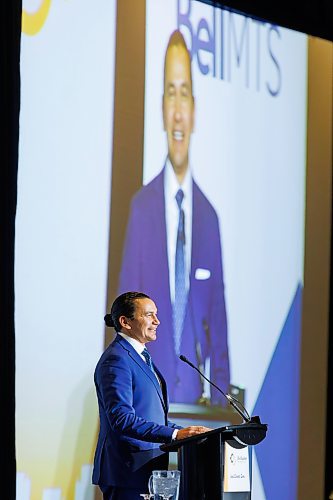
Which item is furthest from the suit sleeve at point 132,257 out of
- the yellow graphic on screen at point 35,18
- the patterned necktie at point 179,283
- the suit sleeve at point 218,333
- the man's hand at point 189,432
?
the man's hand at point 189,432

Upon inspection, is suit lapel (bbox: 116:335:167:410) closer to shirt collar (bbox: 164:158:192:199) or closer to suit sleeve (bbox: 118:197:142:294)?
suit sleeve (bbox: 118:197:142:294)

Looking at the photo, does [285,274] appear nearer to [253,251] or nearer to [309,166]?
[253,251]

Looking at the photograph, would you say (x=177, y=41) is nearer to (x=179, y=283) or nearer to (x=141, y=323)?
(x=179, y=283)

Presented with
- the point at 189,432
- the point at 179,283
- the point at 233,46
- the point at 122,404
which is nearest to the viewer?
the point at 189,432

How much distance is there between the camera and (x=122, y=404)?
12.0 ft

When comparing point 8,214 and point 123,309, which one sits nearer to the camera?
point 123,309

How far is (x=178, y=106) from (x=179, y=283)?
0.87m

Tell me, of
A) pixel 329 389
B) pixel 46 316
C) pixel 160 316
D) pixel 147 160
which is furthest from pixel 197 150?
pixel 329 389

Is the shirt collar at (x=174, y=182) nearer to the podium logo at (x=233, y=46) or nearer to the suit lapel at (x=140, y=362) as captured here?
the podium logo at (x=233, y=46)

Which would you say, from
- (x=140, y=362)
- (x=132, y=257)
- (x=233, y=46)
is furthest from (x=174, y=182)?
(x=140, y=362)

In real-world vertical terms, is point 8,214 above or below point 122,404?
above

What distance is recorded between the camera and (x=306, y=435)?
5.61m

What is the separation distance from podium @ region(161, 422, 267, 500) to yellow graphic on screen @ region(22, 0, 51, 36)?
6.38 ft

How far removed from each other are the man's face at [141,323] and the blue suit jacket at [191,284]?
0.76 metres
